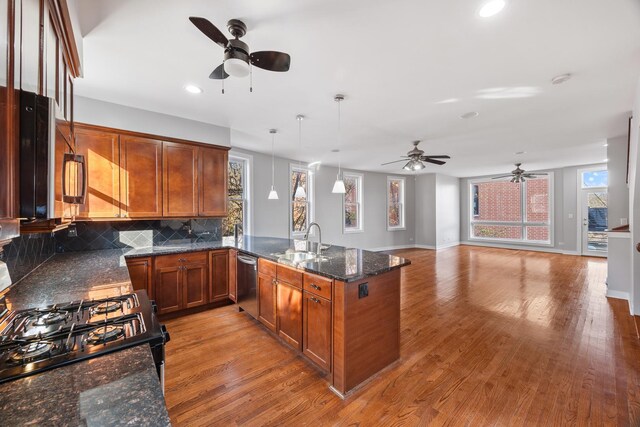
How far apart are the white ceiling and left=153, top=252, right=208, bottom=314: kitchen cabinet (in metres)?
1.88

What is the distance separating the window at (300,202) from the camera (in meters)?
6.34

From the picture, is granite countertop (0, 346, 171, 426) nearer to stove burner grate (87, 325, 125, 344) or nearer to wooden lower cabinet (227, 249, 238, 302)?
stove burner grate (87, 325, 125, 344)

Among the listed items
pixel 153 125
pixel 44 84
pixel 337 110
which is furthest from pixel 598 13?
pixel 153 125

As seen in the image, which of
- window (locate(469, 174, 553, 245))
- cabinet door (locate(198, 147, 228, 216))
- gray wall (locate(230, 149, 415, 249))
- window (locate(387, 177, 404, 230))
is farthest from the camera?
window (locate(387, 177, 404, 230))

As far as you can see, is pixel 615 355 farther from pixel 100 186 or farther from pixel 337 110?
pixel 100 186

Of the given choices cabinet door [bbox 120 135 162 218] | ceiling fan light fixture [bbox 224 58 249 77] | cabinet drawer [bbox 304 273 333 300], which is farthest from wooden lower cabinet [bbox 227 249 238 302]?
ceiling fan light fixture [bbox 224 58 249 77]

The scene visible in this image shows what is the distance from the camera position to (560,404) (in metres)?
1.83

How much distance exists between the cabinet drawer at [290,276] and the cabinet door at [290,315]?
0.16 feet

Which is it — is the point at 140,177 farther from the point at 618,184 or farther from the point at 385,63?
the point at 618,184

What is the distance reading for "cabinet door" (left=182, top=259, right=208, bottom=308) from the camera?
3254 millimetres

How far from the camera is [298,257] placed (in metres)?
2.69

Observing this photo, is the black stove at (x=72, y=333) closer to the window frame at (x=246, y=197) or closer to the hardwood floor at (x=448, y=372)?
the hardwood floor at (x=448, y=372)

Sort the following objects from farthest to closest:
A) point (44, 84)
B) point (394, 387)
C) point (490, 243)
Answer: point (490, 243) → point (394, 387) → point (44, 84)

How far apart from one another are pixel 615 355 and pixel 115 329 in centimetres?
386
